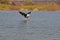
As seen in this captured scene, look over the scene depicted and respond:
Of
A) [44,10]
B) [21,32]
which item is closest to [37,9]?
[44,10]

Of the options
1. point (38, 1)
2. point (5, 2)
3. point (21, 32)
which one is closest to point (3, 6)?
point (5, 2)

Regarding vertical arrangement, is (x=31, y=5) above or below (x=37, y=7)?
below

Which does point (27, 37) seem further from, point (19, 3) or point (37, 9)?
point (19, 3)

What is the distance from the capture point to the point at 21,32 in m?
16.7

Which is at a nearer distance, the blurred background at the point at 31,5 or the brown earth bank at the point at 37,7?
the brown earth bank at the point at 37,7

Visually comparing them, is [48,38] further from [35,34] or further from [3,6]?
[3,6]

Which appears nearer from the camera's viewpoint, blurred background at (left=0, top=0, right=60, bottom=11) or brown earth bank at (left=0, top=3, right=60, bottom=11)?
brown earth bank at (left=0, top=3, right=60, bottom=11)

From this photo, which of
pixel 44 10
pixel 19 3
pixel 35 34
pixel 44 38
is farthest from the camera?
pixel 19 3

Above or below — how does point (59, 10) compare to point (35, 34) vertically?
below

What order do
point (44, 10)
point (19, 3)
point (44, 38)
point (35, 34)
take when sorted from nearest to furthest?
point (44, 38)
point (35, 34)
point (44, 10)
point (19, 3)

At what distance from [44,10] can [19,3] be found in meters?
4.35

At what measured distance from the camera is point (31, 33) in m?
16.2

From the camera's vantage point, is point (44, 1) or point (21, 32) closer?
point (21, 32)

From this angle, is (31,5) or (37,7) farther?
(31,5)
